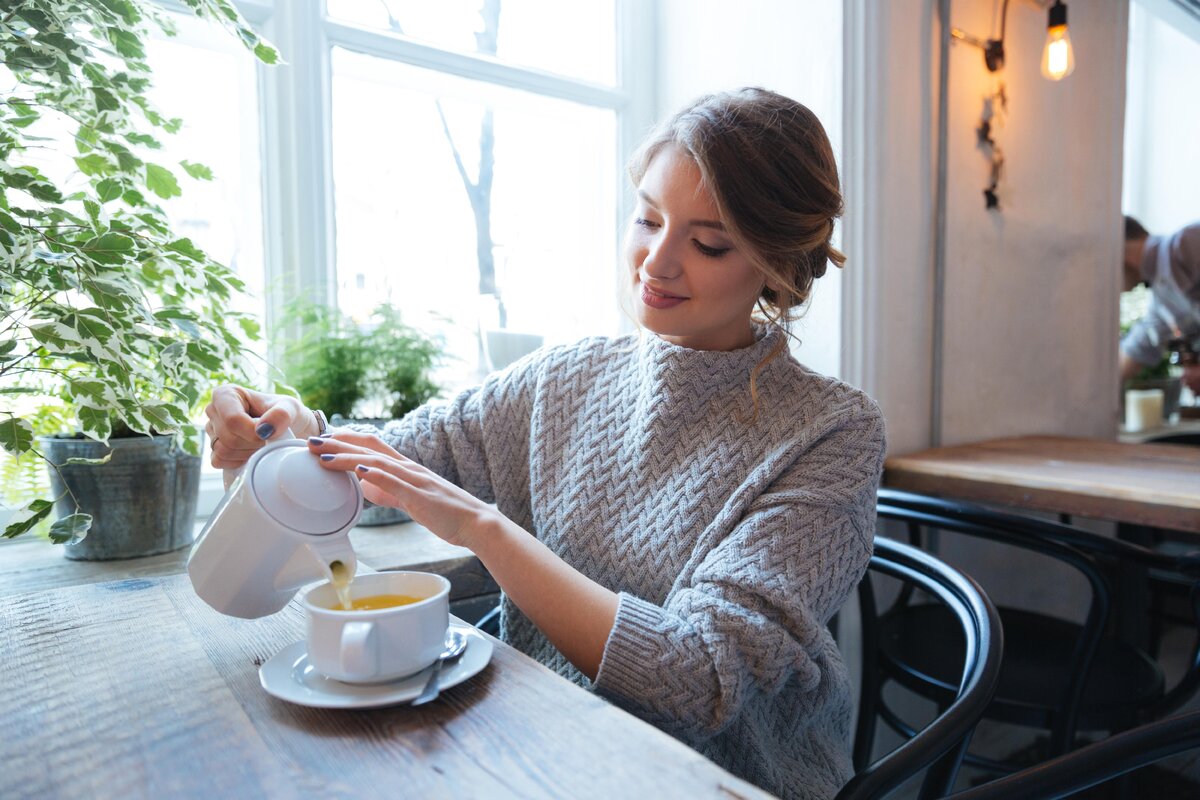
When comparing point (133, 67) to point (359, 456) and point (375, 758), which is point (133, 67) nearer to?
point (359, 456)

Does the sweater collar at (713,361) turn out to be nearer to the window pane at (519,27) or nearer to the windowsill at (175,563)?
the windowsill at (175,563)

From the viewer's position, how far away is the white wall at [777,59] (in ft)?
5.69

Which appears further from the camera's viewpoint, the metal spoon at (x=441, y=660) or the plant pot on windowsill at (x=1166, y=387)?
the plant pot on windowsill at (x=1166, y=387)

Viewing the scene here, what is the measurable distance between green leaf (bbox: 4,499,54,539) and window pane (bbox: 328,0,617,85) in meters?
1.16

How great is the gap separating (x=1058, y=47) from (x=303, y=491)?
2.11 meters

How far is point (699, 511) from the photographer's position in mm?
970

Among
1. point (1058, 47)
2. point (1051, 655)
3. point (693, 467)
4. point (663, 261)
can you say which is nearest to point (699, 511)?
point (693, 467)

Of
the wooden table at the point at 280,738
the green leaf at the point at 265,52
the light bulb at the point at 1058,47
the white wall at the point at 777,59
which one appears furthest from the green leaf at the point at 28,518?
the light bulb at the point at 1058,47

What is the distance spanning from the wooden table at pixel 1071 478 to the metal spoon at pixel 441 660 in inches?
50.7

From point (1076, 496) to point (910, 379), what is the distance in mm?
488

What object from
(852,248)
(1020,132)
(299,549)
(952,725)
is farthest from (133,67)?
(1020,132)

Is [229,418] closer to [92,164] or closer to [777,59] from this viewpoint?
[92,164]

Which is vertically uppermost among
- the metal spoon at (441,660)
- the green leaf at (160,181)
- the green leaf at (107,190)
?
the green leaf at (160,181)

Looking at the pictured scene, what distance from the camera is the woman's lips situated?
1010 millimetres
